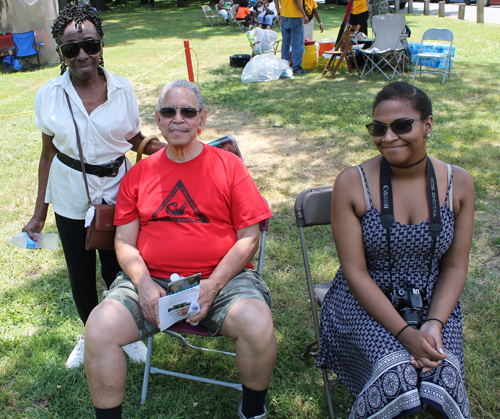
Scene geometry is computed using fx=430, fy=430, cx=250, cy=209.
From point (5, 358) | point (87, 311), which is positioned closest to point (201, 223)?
point (87, 311)

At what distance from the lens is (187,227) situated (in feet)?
8.16

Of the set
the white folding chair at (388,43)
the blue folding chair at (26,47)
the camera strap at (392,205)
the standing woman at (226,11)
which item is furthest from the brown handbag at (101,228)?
the standing woman at (226,11)

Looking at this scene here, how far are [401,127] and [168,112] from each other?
129cm

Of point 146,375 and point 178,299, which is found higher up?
point 178,299

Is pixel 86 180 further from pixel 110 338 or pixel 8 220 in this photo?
pixel 8 220

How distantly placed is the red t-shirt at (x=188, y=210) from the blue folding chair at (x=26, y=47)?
13.2 meters

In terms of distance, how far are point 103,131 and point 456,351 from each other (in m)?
2.19

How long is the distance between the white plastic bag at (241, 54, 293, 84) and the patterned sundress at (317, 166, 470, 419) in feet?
27.9

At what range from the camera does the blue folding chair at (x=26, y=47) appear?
524 inches

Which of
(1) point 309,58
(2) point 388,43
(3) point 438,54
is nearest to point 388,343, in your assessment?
(3) point 438,54

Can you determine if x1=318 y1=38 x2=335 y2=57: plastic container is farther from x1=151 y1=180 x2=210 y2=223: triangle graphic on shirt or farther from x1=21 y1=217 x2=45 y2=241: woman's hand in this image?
x1=21 y1=217 x2=45 y2=241: woman's hand

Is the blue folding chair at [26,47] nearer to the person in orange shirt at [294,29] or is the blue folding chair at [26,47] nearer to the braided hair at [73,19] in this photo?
the person in orange shirt at [294,29]

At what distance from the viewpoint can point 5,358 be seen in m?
2.97

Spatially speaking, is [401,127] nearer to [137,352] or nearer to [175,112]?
[175,112]
